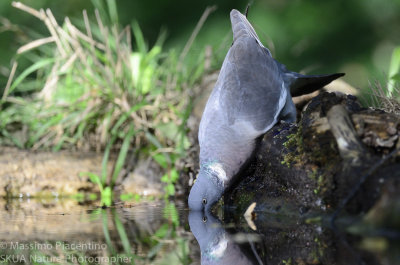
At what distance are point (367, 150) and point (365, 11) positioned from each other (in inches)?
197

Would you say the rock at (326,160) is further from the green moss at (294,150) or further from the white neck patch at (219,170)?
the white neck patch at (219,170)

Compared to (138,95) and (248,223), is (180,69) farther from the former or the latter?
(248,223)

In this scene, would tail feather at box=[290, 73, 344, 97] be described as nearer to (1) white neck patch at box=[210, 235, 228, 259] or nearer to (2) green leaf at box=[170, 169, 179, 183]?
(2) green leaf at box=[170, 169, 179, 183]

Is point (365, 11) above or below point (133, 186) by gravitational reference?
above

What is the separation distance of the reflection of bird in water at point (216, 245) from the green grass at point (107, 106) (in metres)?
1.73

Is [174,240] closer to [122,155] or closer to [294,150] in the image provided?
[294,150]

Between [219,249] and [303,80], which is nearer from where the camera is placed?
[219,249]

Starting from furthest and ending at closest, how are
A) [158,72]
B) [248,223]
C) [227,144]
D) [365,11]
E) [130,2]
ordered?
[130,2] → [365,11] → [158,72] → [227,144] → [248,223]

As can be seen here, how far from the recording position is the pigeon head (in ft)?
10.7

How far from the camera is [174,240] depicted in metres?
2.42

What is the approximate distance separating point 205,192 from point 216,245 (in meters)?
1.00

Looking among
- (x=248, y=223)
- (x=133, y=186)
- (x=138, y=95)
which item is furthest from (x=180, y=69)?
(x=248, y=223)

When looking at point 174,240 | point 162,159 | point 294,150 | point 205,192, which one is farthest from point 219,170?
point 162,159

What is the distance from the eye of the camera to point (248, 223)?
283 centimetres
